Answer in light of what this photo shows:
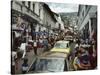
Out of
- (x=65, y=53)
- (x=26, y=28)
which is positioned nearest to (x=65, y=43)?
(x=65, y=53)

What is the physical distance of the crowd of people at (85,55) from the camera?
1.85m

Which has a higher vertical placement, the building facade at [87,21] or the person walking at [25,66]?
the building facade at [87,21]

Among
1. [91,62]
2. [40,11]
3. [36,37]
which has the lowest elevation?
[91,62]

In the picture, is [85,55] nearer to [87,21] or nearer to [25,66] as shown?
[87,21]

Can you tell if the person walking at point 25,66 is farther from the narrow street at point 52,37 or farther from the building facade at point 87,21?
the building facade at point 87,21

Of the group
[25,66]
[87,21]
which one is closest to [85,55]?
[87,21]

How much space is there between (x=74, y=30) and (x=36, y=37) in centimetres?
41

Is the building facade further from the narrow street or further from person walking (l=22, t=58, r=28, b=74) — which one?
person walking (l=22, t=58, r=28, b=74)

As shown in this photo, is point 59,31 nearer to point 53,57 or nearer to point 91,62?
point 53,57

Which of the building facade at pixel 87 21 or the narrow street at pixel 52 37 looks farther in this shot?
the building facade at pixel 87 21

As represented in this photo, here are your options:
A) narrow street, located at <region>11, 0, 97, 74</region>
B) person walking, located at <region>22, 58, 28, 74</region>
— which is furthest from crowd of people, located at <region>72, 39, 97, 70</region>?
person walking, located at <region>22, 58, 28, 74</region>

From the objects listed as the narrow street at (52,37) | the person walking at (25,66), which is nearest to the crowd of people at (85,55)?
the narrow street at (52,37)

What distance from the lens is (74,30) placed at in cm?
185

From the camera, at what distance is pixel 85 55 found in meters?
1.88
